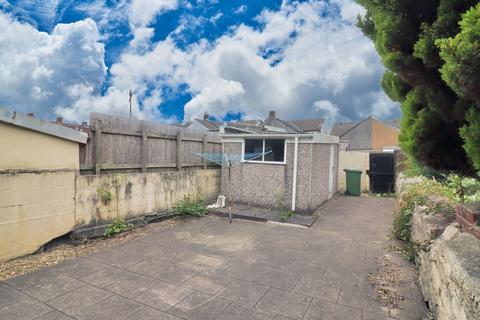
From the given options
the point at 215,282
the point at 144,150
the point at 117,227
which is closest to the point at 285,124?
the point at 144,150

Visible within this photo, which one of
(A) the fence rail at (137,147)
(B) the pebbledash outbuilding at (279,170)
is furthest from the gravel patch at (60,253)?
(B) the pebbledash outbuilding at (279,170)

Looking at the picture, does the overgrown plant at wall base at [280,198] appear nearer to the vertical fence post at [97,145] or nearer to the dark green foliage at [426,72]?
the vertical fence post at [97,145]

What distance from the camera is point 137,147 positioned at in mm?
6723

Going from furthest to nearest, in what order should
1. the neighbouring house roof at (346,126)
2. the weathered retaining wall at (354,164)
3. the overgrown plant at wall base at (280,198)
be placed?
the neighbouring house roof at (346,126), the weathered retaining wall at (354,164), the overgrown plant at wall base at (280,198)

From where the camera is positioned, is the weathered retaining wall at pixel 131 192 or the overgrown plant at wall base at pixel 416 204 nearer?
the overgrown plant at wall base at pixel 416 204

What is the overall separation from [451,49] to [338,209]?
8.06m

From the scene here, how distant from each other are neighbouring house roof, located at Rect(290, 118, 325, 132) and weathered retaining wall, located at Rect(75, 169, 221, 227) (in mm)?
24937

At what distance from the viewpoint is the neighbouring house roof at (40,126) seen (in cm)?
435

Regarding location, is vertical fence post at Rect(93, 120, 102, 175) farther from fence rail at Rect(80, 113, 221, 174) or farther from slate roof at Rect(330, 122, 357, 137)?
slate roof at Rect(330, 122, 357, 137)

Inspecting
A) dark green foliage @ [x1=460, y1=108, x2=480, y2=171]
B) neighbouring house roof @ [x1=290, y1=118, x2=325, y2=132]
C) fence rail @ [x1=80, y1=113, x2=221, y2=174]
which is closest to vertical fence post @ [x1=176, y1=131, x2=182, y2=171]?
fence rail @ [x1=80, y1=113, x2=221, y2=174]

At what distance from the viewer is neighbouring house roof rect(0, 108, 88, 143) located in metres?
4.35

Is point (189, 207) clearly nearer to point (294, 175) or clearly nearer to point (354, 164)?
point (294, 175)

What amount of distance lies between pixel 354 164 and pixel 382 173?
1.27m

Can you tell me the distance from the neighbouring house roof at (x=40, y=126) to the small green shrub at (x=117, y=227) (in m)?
1.99
